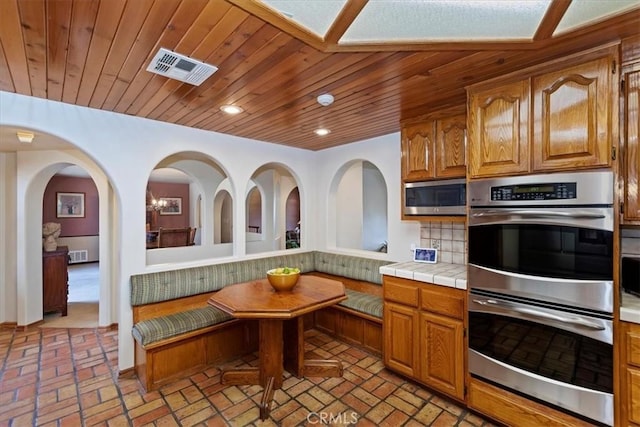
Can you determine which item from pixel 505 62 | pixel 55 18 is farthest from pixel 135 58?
pixel 505 62

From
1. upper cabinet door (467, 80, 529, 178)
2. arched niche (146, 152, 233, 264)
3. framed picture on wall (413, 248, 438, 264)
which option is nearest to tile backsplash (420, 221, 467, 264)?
framed picture on wall (413, 248, 438, 264)

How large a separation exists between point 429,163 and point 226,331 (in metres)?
2.61

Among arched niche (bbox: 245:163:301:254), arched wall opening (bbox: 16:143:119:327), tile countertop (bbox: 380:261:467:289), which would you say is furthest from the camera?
arched niche (bbox: 245:163:301:254)

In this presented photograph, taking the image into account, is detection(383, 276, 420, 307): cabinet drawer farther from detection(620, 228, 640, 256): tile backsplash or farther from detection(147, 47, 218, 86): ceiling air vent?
detection(147, 47, 218, 86): ceiling air vent

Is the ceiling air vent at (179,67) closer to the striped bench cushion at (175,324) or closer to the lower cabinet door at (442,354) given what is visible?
the striped bench cushion at (175,324)

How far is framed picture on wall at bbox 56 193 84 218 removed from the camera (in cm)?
784

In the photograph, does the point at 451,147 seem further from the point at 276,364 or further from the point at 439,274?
the point at 276,364

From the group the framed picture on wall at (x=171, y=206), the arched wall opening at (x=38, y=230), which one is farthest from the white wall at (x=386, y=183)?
the framed picture on wall at (x=171, y=206)

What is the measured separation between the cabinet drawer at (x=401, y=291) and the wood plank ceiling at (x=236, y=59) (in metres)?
1.54

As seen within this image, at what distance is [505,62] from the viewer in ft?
5.85

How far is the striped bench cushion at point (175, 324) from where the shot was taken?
98.5 inches

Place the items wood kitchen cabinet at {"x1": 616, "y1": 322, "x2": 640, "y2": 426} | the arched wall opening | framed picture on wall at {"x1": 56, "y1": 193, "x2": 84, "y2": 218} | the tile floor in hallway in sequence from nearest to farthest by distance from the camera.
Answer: wood kitchen cabinet at {"x1": 616, "y1": 322, "x2": 640, "y2": 426}, the tile floor in hallway, the arched wall opening, framed picture on wall at {"x1": 56, "y1": 193, "x2": 84, "y2": 218}

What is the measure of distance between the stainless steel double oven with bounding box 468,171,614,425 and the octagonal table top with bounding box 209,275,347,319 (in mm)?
1131

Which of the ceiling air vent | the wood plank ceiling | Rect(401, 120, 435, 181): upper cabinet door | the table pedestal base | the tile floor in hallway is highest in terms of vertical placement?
the wood plank ceiling
